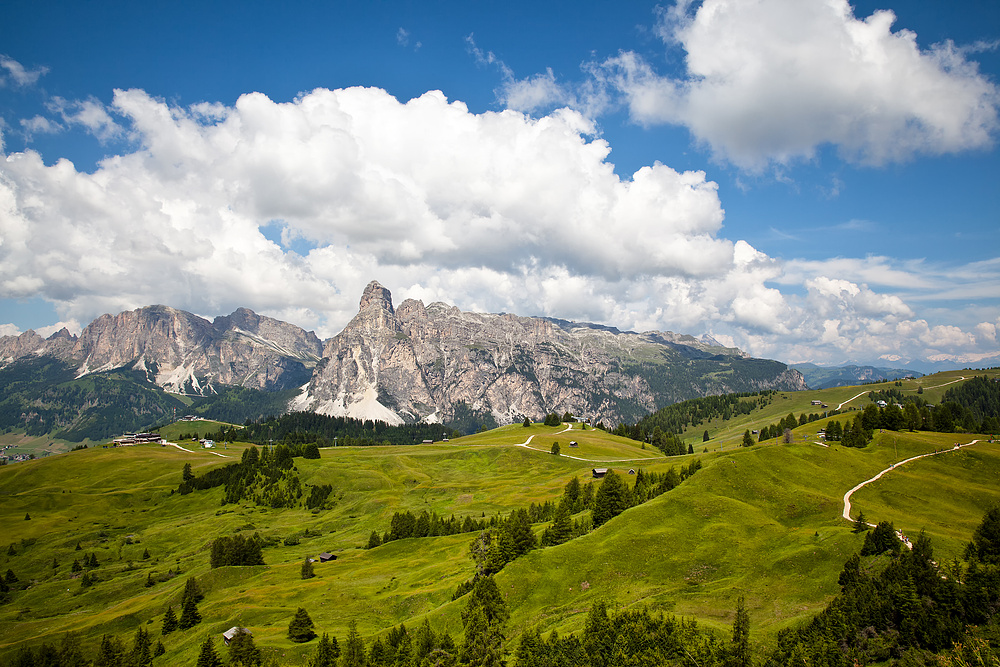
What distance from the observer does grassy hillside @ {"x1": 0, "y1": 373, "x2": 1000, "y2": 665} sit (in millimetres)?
63062

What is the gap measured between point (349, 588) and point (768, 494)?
77281 millimetres

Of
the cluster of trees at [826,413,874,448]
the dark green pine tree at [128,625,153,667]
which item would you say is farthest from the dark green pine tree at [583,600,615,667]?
the cluster of trees at [826,413,874,448]

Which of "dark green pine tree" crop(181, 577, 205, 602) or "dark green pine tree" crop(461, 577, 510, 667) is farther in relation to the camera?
"dark green pine tree" crop(181, 577, 205, 602)

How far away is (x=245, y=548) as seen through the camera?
114 metres

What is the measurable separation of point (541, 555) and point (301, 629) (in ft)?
118

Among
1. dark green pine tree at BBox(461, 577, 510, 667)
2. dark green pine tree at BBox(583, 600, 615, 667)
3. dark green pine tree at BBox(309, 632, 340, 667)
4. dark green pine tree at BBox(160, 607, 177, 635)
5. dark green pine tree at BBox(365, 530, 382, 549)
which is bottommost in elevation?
dark green pine tree at BBox(160, 607, 177, 635)

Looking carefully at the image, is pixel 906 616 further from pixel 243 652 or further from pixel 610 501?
pixel 243 652

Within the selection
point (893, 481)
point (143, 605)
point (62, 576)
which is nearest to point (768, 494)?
point (893, 481)

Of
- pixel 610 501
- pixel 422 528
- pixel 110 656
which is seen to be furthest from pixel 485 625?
pixel 422 528

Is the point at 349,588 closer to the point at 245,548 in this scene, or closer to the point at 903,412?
the point at 245,548

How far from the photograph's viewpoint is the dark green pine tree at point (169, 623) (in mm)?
83500

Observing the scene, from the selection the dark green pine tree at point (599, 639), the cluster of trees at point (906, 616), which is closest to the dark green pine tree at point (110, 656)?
the dark green pine tree at point (599, 639)

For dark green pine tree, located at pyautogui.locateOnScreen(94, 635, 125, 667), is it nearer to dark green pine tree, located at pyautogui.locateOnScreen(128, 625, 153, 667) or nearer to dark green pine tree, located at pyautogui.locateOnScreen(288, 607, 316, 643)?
dark green pine tree, located at pyautogui.locateOnScreen(128, 625, 153, 667)

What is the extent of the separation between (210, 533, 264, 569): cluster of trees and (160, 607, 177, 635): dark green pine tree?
24940mm
